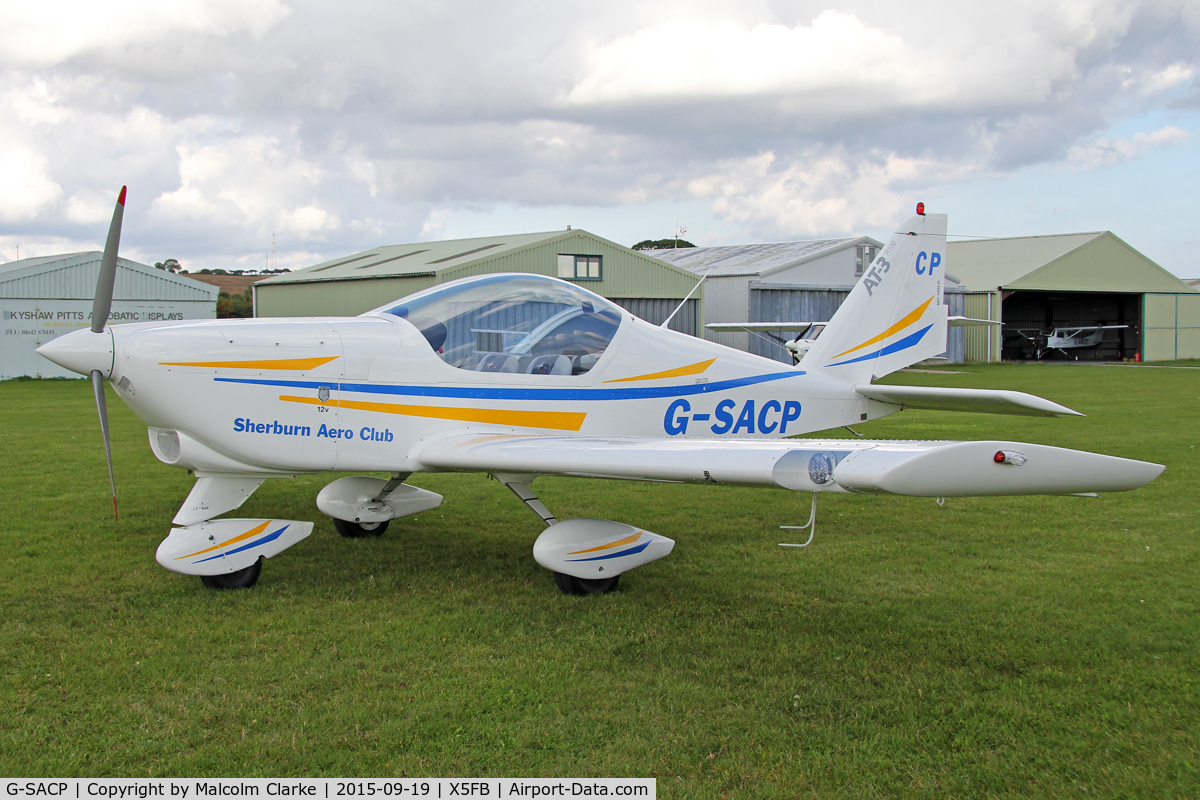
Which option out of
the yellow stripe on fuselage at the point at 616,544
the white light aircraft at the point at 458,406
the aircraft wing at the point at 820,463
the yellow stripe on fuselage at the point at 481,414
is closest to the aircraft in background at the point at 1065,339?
the white light aircraft at the point at 458,406

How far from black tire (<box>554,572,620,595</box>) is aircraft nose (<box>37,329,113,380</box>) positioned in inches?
113

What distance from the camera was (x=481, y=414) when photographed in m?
5.80

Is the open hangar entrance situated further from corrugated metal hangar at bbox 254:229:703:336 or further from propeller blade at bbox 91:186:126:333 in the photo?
propeller blade at bbox 91:186:126:333

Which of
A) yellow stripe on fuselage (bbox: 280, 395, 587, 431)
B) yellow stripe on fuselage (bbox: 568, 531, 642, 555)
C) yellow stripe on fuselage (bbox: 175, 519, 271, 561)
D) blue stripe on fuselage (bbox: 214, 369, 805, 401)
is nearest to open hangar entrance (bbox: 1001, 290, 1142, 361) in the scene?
blue stripe on fuselage (bbox: 214, 369, 805, 401)

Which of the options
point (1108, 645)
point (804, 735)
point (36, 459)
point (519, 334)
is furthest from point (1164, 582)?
point (36, 459)

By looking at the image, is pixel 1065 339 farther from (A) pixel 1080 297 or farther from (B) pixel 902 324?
(B) pixel 902 324

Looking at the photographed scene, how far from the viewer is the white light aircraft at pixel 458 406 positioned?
5.05 m

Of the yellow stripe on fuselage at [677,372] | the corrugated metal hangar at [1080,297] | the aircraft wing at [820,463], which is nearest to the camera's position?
the aircraft wing at [820,463]

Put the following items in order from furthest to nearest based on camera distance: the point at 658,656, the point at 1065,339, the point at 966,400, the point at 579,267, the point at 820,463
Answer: the point at 1065,339, the point at 579,267, the point at 966,400, the point at 658,656, the point at 820,463

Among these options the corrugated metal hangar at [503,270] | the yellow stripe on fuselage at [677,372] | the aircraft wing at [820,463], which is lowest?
the aircraft wing at [820,463]

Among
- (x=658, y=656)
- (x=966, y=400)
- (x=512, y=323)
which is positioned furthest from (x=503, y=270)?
(x=658, y=656)

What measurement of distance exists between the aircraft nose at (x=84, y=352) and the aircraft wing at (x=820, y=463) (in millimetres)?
1859

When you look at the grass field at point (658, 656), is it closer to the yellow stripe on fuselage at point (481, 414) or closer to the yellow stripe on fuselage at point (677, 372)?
the yellow stripe on fuselage at point (481, 414)

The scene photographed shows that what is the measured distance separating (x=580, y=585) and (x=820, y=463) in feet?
6.10
